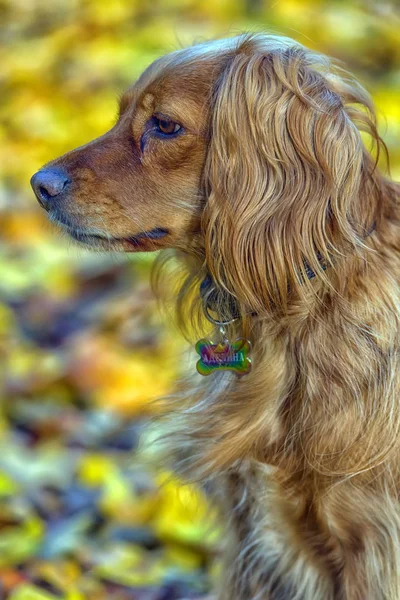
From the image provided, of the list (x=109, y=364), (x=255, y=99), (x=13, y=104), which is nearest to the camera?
(x=255, y=99)

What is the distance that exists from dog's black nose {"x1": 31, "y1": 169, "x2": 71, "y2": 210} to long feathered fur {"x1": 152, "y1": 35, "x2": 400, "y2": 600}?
1.12 feet

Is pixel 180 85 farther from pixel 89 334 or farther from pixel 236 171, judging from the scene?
pixel 89 334

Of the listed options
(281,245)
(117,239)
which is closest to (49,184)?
(117,239)

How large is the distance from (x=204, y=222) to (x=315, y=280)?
28 cm

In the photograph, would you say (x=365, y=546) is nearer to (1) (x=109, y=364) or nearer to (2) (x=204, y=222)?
(2) (x=204, y=222)

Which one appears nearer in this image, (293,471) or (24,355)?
(293,471)

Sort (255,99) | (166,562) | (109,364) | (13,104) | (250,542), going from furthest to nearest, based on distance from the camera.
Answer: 1. (13,104)
2. (109,364)
3. (166,562)
4. (250,542)
5. (255,99)

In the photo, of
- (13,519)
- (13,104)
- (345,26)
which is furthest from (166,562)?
(345,26)

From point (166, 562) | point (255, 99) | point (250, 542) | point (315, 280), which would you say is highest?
point (255, 99)

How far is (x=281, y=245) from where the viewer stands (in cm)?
195

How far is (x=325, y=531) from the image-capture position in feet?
7.18

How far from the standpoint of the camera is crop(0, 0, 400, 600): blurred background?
2.88 metres

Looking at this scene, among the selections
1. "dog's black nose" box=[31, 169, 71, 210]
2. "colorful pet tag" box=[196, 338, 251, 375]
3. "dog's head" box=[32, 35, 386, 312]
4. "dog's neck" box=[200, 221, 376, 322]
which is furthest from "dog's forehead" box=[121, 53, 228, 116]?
"colorful pet tag" box=[196, 338, 251, 375]

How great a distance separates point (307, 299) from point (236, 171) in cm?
32
